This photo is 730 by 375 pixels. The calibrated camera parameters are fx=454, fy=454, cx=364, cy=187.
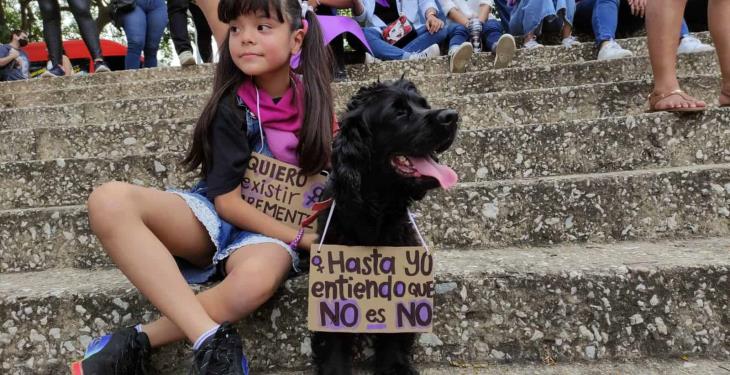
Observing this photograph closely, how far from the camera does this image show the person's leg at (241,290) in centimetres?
151

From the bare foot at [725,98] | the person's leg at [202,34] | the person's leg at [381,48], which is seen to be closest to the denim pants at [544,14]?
the person's leg at [381,48]

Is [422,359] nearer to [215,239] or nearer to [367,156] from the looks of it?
[367,156]

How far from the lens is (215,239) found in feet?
5.63

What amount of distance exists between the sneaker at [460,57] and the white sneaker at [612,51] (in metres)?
1.04

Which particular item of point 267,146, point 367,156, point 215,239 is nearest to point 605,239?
point 367,156

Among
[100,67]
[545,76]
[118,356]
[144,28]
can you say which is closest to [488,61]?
[545,76]

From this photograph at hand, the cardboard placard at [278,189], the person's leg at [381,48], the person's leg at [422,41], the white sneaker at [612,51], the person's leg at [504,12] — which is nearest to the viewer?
the cardboard placard at [278,189]

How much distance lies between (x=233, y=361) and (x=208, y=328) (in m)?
0.14

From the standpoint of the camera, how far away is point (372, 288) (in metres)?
1.51

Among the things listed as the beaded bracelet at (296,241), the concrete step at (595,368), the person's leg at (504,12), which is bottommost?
the concrete step at (595,368)

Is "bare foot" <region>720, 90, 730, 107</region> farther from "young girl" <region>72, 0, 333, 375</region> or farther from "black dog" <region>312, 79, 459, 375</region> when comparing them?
"young girl" <region>72, 0, 333, 375</region>

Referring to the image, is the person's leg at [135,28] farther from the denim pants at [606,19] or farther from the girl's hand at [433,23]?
the denim pants at [606,19]

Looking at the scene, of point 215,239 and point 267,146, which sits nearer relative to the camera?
point 215,239

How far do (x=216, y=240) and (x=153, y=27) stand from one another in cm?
460
